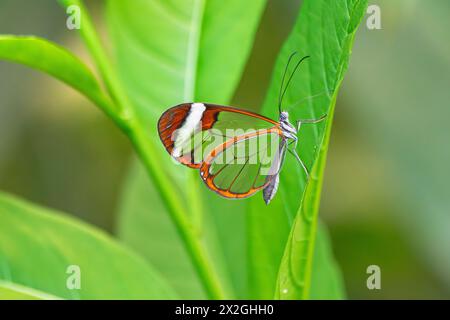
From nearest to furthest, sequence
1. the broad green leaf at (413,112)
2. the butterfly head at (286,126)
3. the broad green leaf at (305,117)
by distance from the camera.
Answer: the broad green leaf at (305,117), the butterfly head at (286,126), the broad green leaf at (413,112)

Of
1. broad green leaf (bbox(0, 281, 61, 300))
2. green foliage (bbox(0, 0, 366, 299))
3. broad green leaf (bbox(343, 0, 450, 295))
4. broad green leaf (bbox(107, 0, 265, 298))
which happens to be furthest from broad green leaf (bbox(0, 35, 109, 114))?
broad green leaf (bbox(343, 0, 450, 295))

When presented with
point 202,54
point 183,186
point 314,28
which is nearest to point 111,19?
point 202,54

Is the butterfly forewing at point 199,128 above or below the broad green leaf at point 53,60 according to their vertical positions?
below

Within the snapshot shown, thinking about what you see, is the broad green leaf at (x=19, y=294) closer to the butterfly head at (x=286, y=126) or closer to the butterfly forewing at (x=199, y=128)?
the butterfly forewing at (x=199, y=128)

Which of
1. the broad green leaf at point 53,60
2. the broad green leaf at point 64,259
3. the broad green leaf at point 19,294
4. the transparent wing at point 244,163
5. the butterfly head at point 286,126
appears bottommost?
the broad green leaf at point 19,294

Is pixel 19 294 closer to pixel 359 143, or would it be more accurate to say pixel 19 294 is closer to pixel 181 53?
pixel 181 53

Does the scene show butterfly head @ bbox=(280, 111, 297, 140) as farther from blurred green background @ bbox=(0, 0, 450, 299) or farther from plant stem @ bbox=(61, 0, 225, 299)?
blurred green background @ bbox=(0, 0, 450, 299)

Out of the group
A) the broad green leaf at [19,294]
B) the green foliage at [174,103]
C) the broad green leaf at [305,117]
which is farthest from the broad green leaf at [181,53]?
the broad green leaf at [19,294]

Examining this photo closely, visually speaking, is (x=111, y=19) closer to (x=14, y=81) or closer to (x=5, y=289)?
(x=5, y=289)
